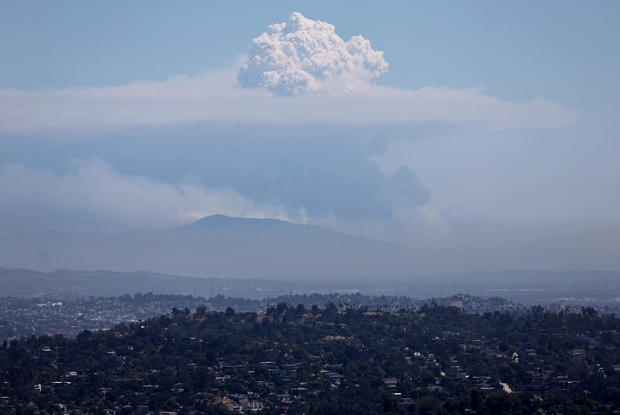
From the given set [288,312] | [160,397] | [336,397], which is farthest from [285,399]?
[288,312]

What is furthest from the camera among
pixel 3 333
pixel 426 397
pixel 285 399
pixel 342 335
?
pixel 3 333

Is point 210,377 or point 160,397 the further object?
point 210,377

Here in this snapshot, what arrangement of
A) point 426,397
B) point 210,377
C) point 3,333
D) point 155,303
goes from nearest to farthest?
point 426,397
point 210,377
point 3,333
point 155,303

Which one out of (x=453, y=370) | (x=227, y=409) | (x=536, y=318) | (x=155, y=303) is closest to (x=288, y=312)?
(x=536, y=318)

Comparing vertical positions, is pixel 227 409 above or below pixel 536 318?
below

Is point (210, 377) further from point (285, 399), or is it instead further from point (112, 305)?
point (112, 305)

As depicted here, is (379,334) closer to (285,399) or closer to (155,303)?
(285,399)
